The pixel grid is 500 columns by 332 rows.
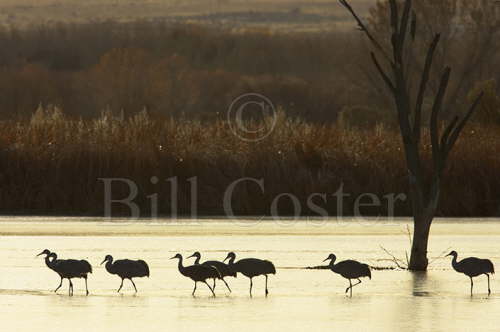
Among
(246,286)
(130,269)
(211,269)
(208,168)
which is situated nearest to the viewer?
(211,269)

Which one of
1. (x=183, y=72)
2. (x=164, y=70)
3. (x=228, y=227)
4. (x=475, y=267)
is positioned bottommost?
(x=228, y=227)

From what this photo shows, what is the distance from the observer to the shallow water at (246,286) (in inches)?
539

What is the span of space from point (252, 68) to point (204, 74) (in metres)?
9.43

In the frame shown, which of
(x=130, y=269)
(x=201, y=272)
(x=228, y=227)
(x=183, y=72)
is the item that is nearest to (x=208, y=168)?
(x=228, y=227)

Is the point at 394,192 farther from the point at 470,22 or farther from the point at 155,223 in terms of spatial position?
the point at 470,22

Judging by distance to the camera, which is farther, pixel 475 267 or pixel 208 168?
pixel 208 168

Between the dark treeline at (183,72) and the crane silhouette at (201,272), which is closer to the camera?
the crane silhouette at (201,272)

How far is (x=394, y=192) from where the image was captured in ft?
92.4

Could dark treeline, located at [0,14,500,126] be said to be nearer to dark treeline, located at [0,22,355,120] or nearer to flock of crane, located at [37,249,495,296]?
dark treeline, located at [0,22,355,120]

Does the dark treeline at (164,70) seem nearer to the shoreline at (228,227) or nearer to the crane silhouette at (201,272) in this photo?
the shoreline at (228,227)

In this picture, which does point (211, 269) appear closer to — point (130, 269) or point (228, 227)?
point (130, 269)

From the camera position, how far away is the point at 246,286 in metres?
16.8

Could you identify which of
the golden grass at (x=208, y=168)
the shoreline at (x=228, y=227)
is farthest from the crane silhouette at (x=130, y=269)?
the golden grass at (x=208, y=168)

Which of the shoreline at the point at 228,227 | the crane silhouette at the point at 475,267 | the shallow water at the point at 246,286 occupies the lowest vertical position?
the shoreline at the point at 228,227
